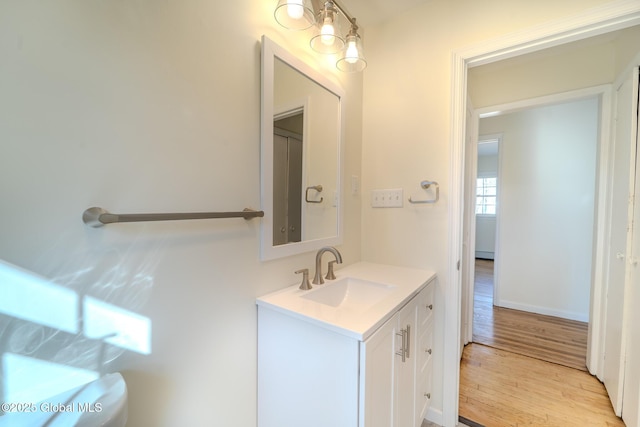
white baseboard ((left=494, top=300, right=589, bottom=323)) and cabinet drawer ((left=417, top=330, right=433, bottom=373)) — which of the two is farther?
white baseboard ((left=494, top=300, right=589, bottom=323))

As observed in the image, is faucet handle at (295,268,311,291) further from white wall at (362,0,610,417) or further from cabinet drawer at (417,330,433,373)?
white wall at (362,0,610,417)

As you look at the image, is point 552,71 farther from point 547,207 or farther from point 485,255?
point 485,255

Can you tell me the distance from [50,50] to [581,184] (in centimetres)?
415

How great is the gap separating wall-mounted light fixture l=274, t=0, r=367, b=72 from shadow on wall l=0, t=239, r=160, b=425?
3.56ft

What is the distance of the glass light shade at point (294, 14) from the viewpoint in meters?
1.09

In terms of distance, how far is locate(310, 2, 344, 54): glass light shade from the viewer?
123 cm

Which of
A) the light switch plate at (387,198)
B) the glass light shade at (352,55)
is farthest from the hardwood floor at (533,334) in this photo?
the glass light shade at (352,55)

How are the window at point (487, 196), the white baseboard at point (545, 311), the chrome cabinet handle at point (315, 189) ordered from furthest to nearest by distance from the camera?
the window at point (487, 196) → the white baseboard at point (545, 311) → the chrome cabinet handle at point (315, 189)

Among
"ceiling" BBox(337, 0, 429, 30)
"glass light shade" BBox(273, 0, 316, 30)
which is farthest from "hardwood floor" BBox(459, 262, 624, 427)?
"ceiling" BBox(337, 0, 429, 30)

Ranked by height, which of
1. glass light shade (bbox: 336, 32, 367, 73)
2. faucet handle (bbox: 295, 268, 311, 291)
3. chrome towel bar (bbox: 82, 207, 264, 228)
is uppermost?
glass light shade (bbox: 336, 32, 367, 73)

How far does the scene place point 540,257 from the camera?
3.13 metres

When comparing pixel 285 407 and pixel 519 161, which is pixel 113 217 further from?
pixel 519 161

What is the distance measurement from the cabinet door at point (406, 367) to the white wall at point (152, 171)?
1.95 ft

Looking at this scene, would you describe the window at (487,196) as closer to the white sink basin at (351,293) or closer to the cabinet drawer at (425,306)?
the cabinet drawer at (425,306)
